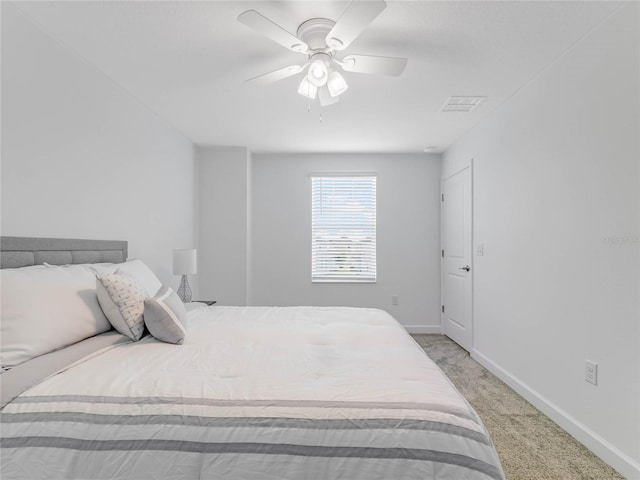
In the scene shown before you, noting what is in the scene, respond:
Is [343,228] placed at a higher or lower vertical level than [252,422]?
higher

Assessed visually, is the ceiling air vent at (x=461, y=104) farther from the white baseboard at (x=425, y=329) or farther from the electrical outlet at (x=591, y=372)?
the white baseboard at (x=425, y=329)

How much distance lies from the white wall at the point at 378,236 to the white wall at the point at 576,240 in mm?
1638

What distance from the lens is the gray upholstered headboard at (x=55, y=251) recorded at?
189 cm

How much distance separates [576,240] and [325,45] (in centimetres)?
198

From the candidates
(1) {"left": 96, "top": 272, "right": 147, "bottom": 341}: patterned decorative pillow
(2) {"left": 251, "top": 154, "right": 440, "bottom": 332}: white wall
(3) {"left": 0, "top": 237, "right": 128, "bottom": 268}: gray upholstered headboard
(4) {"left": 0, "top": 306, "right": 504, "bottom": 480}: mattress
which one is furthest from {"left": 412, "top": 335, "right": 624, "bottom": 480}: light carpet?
(3) {"left": 0, "top": 237, "right": 128, "bottom": 268}: gray upholstered headboard

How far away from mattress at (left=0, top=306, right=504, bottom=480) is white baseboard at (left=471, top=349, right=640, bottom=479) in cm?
130

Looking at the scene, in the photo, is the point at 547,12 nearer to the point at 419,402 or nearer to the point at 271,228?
the point at 419,402

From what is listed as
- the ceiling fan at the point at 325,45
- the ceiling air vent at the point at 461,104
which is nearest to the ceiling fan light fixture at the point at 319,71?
the ceiling fan at the point at 325,45

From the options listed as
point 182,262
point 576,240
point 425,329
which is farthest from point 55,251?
point 425,329

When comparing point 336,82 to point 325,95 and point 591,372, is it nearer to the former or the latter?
point 325,95

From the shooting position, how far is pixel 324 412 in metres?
1.24

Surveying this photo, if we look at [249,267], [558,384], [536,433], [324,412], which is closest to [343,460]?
[324,412]

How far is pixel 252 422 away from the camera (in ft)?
4.00

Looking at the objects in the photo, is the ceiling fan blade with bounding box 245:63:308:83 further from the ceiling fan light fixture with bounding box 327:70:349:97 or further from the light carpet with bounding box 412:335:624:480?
the light carpet with bounding box 412:335:624:480
